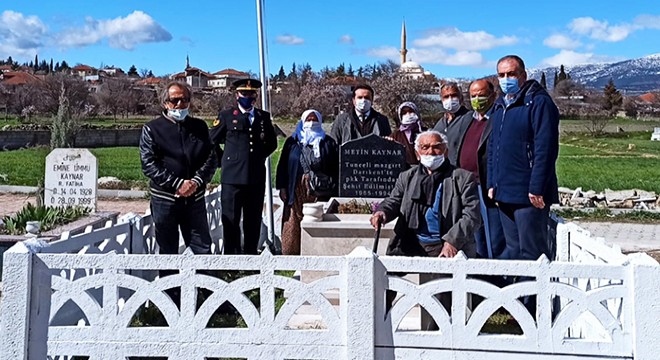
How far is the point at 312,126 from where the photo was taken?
770cm

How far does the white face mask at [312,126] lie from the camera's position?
7.70 meters

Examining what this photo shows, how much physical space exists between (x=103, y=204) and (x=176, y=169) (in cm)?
1223

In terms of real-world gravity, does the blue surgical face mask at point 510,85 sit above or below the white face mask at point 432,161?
above

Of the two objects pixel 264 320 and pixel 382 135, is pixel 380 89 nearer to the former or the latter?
pixel 382 135

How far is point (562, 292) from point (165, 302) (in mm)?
2088

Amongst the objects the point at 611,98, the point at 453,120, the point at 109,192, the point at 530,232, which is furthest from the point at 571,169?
the point at 611,98

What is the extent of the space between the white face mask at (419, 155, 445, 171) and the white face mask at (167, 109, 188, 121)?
208 centimetres

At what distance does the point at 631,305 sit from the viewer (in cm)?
350

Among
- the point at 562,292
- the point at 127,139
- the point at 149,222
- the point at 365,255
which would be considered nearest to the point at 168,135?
the point at 149,222

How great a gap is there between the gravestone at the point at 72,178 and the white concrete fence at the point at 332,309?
712 centimetres

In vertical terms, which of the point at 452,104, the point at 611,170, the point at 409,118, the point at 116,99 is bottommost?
the point at 611,170

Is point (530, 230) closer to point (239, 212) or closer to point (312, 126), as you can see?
point (239, 212)

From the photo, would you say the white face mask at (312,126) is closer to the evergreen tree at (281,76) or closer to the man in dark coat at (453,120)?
the man in dark coat at (453,120)

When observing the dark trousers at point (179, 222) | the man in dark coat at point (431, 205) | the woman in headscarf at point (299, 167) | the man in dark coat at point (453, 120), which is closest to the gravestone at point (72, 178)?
the woman in headscarf at point (299, 167)
